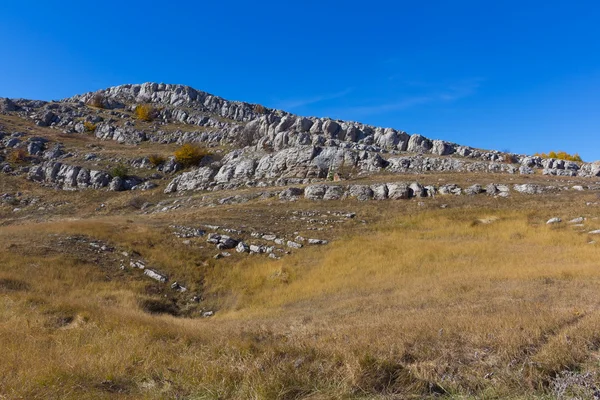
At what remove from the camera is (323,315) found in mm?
12195

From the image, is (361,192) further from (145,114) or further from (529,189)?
(145,114)

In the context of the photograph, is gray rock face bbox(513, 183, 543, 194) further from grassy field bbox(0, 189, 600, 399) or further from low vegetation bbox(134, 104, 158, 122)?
low vegetation bbox(134, 104, 158, 122)

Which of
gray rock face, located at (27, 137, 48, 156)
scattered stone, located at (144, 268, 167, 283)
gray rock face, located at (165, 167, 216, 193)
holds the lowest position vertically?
scattered stone, located at (144, 268, 167, 283)

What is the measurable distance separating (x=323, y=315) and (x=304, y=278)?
7514mm

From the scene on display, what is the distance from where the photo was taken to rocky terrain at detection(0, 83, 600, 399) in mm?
5227

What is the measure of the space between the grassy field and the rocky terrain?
0.06 meters

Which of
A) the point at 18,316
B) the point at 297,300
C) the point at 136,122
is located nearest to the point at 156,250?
the point at 297,300

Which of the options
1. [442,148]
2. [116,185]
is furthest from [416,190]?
[116,185]

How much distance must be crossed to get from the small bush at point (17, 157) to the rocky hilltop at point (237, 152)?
634mm

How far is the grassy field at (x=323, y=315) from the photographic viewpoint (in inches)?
198

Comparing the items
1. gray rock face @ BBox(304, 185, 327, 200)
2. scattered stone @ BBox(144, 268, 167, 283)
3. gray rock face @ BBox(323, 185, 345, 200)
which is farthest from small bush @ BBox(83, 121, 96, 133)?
scattered stone @ BBox(144, 268, 167, 283)

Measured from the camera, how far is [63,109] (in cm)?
10012

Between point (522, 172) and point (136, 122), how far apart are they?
9861 cm

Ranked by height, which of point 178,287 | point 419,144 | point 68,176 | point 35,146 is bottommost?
point 178,287
